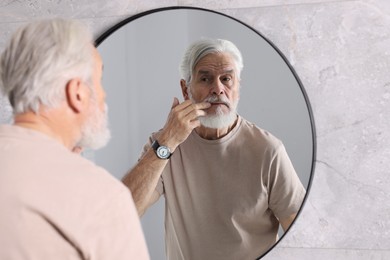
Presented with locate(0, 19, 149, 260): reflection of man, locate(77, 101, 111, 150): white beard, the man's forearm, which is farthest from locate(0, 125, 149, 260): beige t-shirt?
the man's forearm

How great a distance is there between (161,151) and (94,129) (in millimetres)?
504

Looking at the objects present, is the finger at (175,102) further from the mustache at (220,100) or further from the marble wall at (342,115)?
the marble wall at (342,115)

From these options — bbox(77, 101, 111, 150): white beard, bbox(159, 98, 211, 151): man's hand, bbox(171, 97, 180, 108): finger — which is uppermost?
bbox(77, 101, 111, 150): white beard

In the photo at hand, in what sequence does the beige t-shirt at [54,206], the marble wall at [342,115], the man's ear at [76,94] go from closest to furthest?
1. the beige t-shirt at [54,206]
2. the man's ear at [76,94]
3. the marble wall at [342,115]

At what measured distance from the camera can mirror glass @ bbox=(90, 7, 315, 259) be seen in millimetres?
1561

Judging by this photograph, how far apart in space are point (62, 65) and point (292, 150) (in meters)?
0.69

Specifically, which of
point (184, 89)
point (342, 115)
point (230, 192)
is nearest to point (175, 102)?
point (184, 89)

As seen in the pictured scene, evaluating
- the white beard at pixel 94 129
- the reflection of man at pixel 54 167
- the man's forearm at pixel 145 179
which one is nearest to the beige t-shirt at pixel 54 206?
the reflection of man at pixel 54 167

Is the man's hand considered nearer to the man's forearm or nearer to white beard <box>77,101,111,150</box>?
the man's forearm

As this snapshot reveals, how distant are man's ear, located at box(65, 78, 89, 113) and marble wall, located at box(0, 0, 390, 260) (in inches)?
25.3

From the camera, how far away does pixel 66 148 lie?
1.08m

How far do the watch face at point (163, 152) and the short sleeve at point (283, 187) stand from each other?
0.85 ft

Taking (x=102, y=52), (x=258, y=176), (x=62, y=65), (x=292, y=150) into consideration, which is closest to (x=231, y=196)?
(x=258, y=176)

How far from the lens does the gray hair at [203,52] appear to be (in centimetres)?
159
